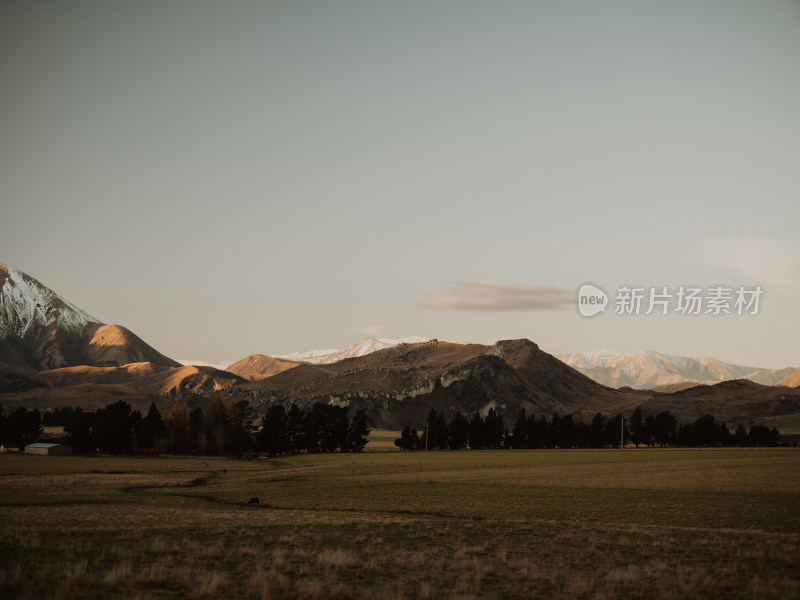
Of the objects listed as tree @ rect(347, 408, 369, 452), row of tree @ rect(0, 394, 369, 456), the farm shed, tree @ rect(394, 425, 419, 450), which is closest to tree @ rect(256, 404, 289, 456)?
row of tree @ rect(0, 394, 369, 456)

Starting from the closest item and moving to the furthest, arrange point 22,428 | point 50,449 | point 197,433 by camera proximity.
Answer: point 50,449
point 22,428
point 197,433

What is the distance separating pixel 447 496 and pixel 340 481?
23.8 metres

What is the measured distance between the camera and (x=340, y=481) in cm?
8106

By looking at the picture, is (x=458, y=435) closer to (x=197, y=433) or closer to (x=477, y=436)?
(x=477, y=436)

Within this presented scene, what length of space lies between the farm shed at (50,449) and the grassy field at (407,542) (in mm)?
90903

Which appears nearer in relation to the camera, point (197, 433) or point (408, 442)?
point (197, 433)

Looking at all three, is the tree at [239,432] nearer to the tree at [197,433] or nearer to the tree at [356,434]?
the tree at [197,433]

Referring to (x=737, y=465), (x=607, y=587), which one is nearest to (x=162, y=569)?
(x=607, y=587)

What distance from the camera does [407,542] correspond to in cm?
3359

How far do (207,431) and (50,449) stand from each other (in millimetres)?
38675

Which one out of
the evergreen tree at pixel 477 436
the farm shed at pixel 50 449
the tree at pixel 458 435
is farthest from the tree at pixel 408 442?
the farm shed at pixel 50 449

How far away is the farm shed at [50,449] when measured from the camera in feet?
487

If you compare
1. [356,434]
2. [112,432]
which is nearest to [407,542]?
[112,432]

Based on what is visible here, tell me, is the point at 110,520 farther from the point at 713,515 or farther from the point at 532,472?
the point at 532,472
